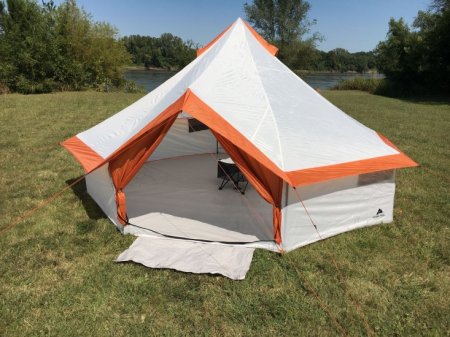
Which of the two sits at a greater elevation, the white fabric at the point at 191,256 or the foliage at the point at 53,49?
the foliage at the point at 53,49

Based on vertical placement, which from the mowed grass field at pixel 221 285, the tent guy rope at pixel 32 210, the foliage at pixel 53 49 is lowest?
the mowed grass field at pixel 221 285

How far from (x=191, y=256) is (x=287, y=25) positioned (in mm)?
31427

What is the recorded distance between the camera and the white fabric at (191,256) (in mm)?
3400

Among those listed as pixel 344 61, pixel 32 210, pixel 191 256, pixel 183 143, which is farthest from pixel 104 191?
pixel 344 61


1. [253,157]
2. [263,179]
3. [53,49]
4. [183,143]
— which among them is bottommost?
[183,143]

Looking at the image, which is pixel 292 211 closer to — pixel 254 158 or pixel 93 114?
pixel 254 158

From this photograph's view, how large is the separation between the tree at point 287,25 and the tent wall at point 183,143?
25963 millimetres

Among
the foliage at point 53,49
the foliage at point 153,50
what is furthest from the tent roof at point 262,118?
the foliage at point 153,50

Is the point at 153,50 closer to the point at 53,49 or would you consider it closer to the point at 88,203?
the point at 53,49

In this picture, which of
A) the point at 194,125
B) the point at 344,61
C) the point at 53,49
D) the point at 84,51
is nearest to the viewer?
the point at 194,125

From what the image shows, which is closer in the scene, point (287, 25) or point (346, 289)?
point (346, 289)

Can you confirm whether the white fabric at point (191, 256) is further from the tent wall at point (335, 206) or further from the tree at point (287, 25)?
the tree at point (287, 25)

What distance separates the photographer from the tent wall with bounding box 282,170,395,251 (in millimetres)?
3654

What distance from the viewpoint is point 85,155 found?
4566 mm
